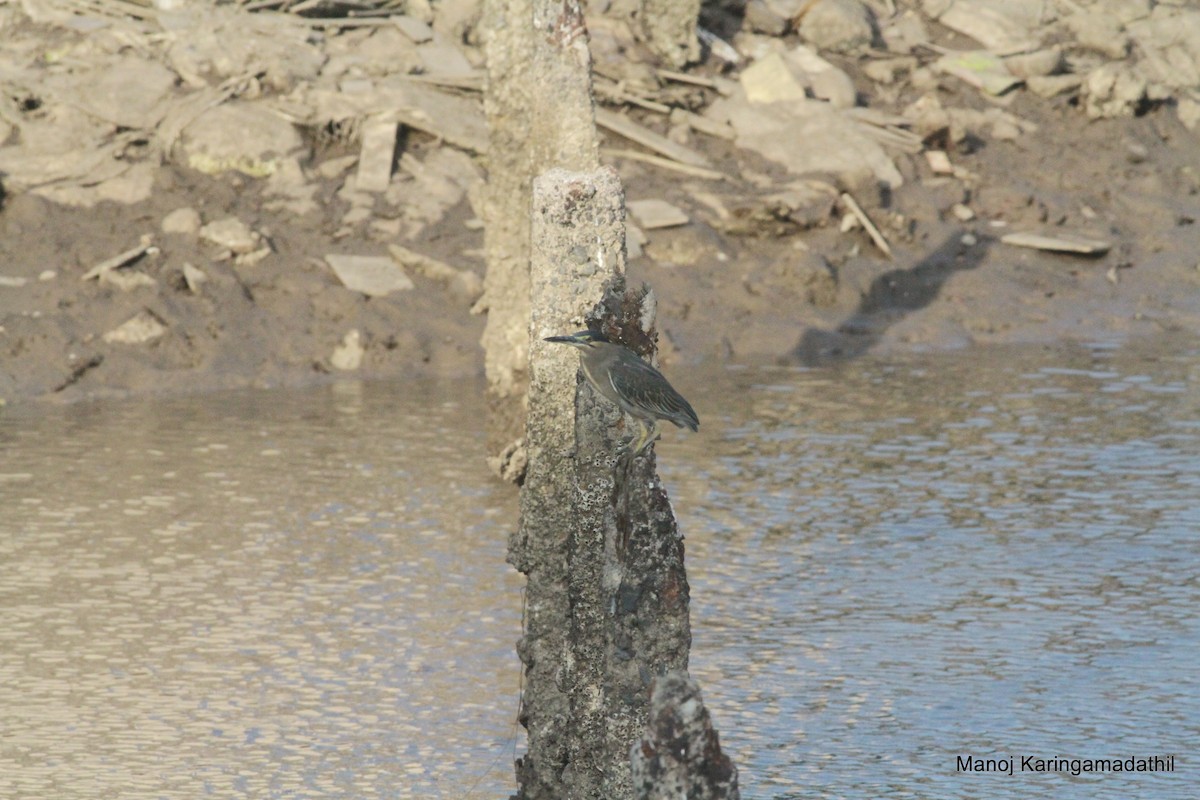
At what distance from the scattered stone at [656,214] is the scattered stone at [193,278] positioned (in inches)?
189

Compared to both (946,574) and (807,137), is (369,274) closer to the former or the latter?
(807,137)

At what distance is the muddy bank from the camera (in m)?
17.8

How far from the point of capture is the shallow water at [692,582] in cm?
848

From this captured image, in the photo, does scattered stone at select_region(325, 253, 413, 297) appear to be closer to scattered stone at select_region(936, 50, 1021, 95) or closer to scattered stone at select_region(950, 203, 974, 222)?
scattered stone at select_region(950, 203, 974, 222)

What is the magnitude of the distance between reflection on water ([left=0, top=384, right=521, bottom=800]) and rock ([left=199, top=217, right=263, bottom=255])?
90.5 inches

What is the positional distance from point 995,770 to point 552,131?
6.09 m

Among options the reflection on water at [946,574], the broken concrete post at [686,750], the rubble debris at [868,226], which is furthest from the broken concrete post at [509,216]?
the broken concrete post at [686,750]

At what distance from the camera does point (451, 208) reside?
19.5 meters

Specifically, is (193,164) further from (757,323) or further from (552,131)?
(552,131)

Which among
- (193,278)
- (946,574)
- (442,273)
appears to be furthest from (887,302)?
(946,574)

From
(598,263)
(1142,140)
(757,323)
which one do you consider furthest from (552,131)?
(1142,140)

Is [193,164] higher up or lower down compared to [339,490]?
higher up

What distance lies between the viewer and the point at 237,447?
14.9 metres

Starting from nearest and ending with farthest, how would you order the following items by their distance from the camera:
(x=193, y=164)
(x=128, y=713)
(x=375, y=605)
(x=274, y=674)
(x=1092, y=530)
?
(x=128, y=713) < (x=274, y=674) < (x=375, y=605) < (x=1092, y=530) < (x=193, y=164)
